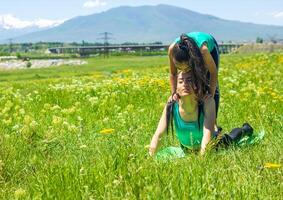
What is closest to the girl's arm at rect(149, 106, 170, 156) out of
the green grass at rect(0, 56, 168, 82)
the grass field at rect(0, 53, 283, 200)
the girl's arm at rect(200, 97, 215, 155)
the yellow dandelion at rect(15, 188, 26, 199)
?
the grass field at rect(0, 53, 283, 200)

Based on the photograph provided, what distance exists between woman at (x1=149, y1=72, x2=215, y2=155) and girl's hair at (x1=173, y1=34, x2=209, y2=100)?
0.8 inches

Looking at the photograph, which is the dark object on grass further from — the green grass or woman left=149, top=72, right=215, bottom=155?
the green grass

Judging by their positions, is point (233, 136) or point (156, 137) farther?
point (233, 136)

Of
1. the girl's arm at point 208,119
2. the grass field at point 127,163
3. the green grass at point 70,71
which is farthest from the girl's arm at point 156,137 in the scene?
the green grass at point 70,71

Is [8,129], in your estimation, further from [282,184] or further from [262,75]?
[262,75]

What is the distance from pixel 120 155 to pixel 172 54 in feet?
6.05

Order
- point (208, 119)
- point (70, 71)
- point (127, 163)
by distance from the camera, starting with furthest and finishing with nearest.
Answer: point (70, 71), point (208, 119), point (127, 163)

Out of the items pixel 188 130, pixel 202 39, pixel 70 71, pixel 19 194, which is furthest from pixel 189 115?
pixel 70 71

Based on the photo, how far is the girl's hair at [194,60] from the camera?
604 cm

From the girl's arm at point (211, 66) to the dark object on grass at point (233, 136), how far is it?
49cm

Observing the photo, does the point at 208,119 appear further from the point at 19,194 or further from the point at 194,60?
the point at 19,194

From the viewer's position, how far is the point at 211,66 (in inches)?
249

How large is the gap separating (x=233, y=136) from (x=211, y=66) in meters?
0.79

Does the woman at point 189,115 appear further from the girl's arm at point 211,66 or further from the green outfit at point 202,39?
the green outfit at point 202,39
